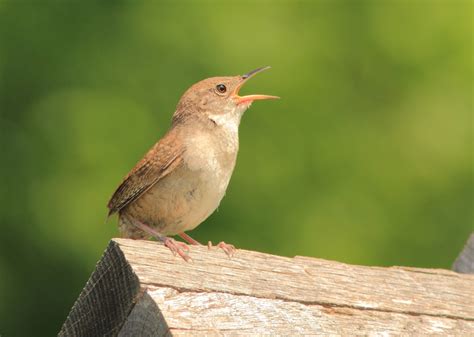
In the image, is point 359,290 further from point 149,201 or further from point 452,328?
point 149,201

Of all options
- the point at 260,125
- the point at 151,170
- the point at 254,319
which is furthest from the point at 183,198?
the point at 260,125

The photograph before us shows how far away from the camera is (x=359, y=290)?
399 centimetres

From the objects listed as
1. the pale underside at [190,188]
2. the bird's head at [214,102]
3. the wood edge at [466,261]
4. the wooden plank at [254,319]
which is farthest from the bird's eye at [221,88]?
the wooden plank at [254,319]

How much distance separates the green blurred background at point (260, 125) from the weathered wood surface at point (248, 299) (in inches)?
207

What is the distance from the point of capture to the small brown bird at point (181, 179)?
5184mm

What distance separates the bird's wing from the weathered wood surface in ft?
4.27

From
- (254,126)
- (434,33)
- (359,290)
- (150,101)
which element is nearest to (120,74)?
(150,101)

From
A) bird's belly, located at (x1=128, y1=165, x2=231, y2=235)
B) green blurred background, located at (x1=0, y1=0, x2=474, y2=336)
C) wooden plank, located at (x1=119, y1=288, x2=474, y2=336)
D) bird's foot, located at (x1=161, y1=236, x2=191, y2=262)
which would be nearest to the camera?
wooden plank, located at (x1=119, y1=288, x2=474, y2=336)

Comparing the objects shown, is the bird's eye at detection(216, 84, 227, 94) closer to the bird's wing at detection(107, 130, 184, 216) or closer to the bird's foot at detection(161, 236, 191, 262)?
the bird's wing at detection(107, 130, 184, 216)

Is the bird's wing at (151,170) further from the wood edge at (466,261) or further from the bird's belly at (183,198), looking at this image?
the wood edge at (466,261)

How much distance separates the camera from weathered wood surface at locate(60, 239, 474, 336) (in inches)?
140

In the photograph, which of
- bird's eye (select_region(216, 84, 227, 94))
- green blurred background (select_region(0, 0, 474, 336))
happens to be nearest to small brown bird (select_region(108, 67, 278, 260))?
bird's eye (select_region(216, 84, 227, 94))

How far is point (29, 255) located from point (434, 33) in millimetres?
3965

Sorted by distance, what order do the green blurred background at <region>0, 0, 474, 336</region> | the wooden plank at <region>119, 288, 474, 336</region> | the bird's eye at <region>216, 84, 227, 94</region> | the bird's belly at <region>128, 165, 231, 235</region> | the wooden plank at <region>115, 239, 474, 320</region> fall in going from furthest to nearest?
the green blurred background at <region>0, 0, 474, 336</region> < the bird's eye at <region>216, 84, 227, 94</region> < the bird's belly at <region>128, 165, 231, 235</region> < the wooden plank at <region>115, 239, 474, 320</region> < the wooden plank at <region>119, 288, 474, 336</region>
